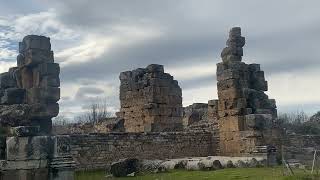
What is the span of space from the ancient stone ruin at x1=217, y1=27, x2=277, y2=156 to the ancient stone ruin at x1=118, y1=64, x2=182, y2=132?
10.5ft

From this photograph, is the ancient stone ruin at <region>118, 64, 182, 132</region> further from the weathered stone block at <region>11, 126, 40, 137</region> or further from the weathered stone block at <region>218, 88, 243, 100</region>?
the weathered stone block at <region>11, 126, 40, 137</region>

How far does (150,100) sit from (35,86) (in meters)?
9.30

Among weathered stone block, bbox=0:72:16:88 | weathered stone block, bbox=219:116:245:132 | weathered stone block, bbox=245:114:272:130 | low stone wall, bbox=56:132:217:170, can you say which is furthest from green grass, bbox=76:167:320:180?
weathered stone block, bbox=219:116:245:132

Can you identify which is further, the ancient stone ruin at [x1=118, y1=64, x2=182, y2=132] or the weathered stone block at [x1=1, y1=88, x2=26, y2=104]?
the ancient stone ruin at [x1=118, y1=64, x2=182, y2=132]

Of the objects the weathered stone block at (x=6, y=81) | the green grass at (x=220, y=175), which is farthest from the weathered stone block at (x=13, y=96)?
the green grass at (x=220, y=175)

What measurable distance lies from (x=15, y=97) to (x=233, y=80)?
1008 cm

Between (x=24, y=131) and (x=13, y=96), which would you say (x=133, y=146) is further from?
(x=24, y=131)

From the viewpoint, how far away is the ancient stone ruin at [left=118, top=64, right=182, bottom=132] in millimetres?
24438

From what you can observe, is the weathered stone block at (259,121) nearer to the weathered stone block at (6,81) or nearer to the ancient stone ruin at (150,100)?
the ancient stone ruin at (150,100)

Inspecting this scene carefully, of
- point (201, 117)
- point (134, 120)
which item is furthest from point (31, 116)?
point (201, 117)

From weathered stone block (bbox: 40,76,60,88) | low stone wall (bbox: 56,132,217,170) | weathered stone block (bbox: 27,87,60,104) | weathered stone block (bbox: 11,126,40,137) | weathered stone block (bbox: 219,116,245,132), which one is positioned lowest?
low stone wall (bbox: 56,132,217,170)

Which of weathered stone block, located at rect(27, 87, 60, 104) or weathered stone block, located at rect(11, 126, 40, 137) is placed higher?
weathered stone block, located at rect(27, 87, 60, 104)

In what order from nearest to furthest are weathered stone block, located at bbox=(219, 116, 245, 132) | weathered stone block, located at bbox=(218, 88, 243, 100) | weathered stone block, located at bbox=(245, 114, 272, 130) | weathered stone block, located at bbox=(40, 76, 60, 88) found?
weathered stone block, located at bbox=(40, 76, 60, 88), weathered stone block, located at bbox=(245, 114, 272, 130), weathered stone block, located at bbox=(219, 116, 245, 132), weathered stone block, located at bbox=(218, 88, 243, 100)

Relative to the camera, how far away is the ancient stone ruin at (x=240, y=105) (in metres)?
21.1
